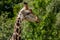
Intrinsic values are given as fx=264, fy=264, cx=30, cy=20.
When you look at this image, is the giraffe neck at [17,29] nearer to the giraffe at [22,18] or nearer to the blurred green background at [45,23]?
the giraffe at [22,18]

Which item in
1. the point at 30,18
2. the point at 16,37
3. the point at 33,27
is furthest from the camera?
the point at 33,27

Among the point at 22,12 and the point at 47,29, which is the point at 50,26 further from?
the point at 22,12

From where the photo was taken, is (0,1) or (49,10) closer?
(49,10)

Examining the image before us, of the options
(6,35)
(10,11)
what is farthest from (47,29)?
(10,11)

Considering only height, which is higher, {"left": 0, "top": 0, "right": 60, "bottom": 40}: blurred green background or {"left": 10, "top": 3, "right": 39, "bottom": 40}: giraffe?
{"left": 10, "top": 3, "right": 39, "bottom": 40}: giraffe

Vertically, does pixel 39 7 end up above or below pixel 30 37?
above

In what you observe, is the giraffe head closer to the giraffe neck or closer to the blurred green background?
the giraffe neck

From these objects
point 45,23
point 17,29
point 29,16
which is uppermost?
point 29,16

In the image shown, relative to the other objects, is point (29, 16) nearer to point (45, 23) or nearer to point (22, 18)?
point (22, 18)

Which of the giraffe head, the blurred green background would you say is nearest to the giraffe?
the giraffe head

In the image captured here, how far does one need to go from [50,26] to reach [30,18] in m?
4.76

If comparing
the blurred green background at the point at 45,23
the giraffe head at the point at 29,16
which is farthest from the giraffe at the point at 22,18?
the blurred green background at the point at 45,23

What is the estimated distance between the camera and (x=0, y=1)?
33.3 ft

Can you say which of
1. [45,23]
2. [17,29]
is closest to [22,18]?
[17,29]
